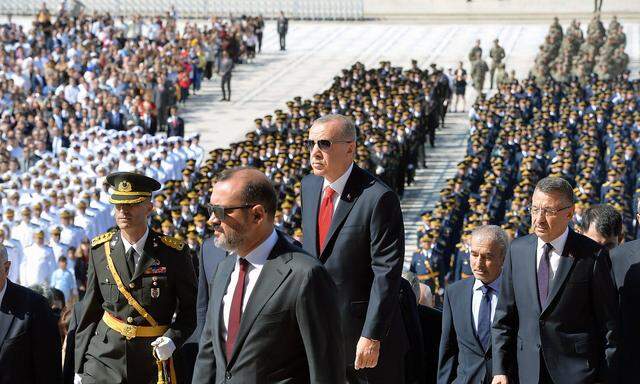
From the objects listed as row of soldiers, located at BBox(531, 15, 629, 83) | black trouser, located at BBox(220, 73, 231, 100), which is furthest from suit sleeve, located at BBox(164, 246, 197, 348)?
black trouser, located at BBox(220, 73, 231, 100)

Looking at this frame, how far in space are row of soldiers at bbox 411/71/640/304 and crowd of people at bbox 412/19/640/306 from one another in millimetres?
18

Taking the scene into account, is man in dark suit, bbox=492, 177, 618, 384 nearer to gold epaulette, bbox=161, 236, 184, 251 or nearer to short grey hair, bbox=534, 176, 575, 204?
short grey hair, bbox=534, 176, 575, 204

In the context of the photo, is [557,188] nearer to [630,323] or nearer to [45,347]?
[630,323]

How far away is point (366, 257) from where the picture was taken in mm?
5793

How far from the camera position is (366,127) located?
23.4m

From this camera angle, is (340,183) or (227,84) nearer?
(340,183)

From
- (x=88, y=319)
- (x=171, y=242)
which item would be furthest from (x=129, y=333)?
(x=171, y=242)

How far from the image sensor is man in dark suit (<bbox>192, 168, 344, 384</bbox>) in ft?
15.0

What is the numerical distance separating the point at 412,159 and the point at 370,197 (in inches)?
732

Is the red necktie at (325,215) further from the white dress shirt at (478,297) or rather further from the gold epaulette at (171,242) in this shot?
the white dress shirt at (478,297)

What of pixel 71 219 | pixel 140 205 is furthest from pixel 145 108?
pixel 140 205

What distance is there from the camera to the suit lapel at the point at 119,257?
257 inches

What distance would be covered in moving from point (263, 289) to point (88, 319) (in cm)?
223

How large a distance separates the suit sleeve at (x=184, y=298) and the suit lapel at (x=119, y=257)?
0.26 metres
